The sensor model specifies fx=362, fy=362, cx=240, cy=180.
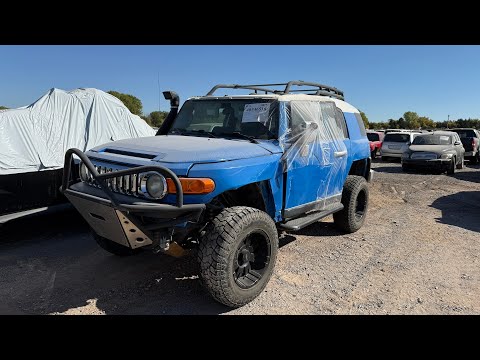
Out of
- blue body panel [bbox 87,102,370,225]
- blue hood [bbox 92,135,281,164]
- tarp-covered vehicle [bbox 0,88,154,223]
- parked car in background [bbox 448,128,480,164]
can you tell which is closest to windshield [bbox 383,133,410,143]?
parked car in background [bbox 448,128,480,164]

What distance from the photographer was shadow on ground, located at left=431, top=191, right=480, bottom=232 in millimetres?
6367

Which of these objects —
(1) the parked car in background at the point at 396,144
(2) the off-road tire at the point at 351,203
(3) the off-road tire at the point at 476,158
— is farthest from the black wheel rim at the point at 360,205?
(3) the off-road tire at the point at 476,158

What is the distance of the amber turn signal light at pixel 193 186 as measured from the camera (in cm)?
308

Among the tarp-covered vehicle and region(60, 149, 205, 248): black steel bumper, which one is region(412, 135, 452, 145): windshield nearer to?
the tarp-covered vehicle

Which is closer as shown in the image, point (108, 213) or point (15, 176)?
point (108, 213)

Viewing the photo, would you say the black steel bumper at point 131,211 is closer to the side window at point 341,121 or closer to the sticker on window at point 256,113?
the sticker on window at point 256,113

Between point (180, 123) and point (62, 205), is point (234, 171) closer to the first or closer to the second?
point (180, 123)

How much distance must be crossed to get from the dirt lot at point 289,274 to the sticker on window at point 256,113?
180 cm

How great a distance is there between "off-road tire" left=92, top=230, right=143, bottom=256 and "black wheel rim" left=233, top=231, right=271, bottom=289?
1.38 m

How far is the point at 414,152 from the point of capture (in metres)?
13.0
